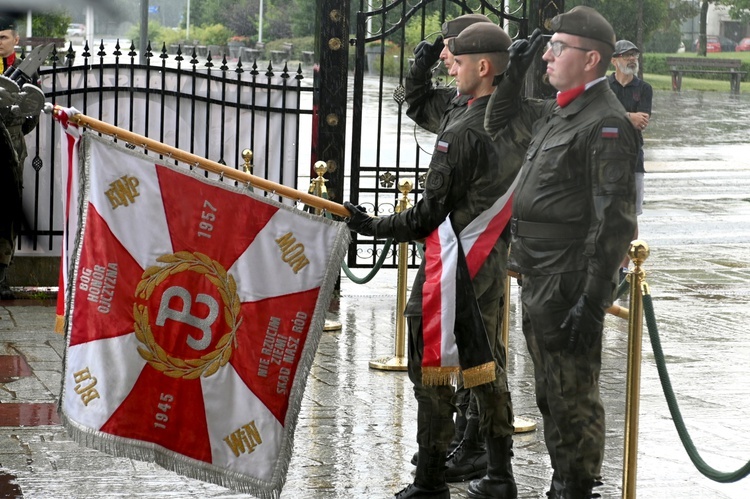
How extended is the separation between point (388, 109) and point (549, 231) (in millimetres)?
22564

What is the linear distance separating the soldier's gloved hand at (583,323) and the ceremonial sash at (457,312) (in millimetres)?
646

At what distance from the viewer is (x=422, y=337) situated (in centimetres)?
551

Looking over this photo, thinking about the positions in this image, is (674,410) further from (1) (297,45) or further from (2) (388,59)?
(1) (297,45)

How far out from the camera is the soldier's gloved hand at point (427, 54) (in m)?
6.09

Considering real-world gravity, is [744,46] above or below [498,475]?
above

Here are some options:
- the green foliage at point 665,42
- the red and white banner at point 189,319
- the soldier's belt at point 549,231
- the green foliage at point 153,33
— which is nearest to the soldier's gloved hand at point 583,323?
the soldier's belt at point 549,231

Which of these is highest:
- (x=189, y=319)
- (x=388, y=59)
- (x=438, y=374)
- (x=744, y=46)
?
(x=744, y=46)

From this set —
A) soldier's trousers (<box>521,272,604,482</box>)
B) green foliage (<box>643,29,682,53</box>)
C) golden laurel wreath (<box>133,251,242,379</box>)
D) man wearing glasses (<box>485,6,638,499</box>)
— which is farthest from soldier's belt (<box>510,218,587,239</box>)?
green foliage (<box>643,29,682,53</box>)

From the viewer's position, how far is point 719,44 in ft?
162

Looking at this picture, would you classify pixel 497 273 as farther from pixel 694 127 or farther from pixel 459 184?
pixel 694 127

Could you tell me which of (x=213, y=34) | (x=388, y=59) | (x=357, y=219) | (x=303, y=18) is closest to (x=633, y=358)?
(x=357, y=219)

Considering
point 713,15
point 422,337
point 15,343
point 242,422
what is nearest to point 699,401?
point 422,337

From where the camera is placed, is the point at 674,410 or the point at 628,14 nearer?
the point at 674,410

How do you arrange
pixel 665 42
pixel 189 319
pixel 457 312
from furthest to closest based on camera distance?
pixel 665 42 → pixel 457 312 → pixel 189 319
